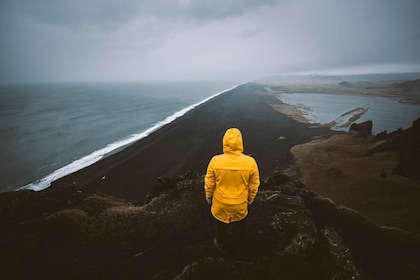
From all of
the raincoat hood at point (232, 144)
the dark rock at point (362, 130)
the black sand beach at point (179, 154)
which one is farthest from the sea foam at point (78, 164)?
the dark rock at point (362, 130)

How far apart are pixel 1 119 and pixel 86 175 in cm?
3990

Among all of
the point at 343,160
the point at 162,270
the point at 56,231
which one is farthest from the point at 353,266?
the point at 343,160

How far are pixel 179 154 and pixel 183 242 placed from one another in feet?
62.2

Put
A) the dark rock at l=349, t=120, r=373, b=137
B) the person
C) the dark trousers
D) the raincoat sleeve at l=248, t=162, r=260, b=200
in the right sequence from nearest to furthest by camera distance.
→ 1. the person
2. the raincoat sleeve at l=248, t=162, r=260, b=200
3. the dark trousers
4. the dark rock at l=349, t=120, r=373, b=137

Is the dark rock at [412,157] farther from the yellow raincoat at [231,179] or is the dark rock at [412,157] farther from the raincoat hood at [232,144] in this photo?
the raincoat hood at [232,144]

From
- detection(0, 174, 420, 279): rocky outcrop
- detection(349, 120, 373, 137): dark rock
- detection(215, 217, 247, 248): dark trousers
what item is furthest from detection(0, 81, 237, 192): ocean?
detection(349, 120, 373, 137): dark rock

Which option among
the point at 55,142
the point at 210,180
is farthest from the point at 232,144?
the point at 55,142

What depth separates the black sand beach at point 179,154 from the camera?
17844mm

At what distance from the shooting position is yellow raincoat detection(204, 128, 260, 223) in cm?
424

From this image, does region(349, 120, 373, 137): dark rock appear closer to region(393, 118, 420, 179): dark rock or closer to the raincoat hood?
region(393, 118, 420, 179): dark rock

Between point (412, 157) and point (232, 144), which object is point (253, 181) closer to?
point (232, 144)

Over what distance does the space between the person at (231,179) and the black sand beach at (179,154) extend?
459 inches

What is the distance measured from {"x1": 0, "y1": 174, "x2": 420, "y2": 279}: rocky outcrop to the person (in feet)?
4.63

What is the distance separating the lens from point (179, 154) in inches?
964
